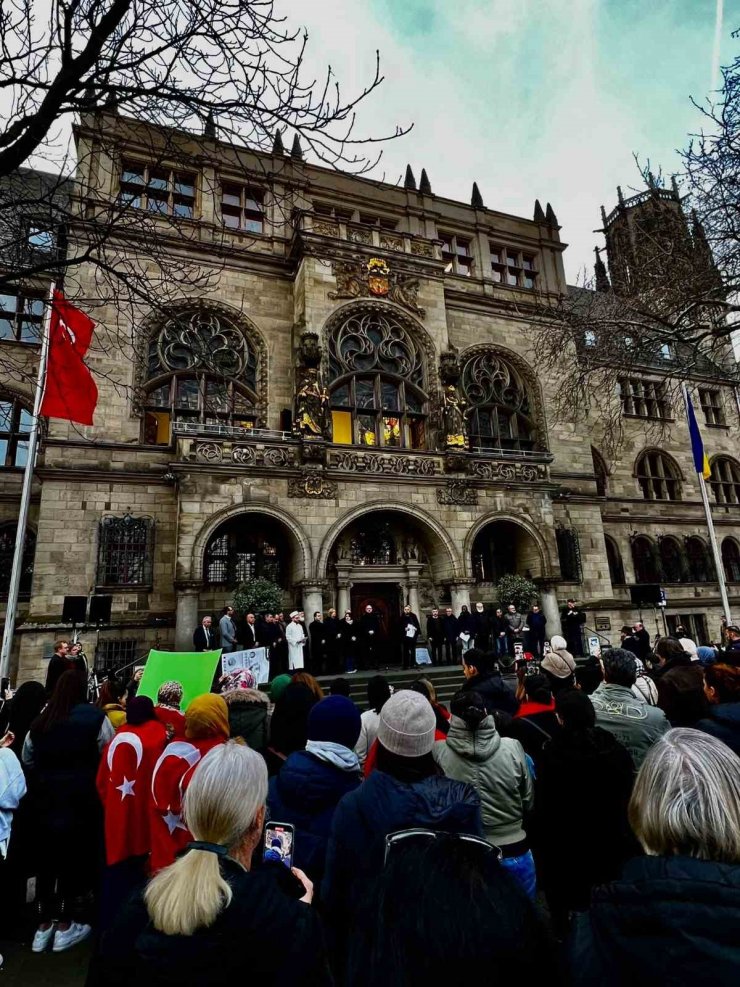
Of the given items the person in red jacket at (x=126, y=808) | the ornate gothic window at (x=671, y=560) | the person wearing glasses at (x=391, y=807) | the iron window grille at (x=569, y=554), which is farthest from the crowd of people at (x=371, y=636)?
the person wearing glasses at (x=391, y=807)

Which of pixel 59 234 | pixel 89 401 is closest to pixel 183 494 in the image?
pixel 89 401

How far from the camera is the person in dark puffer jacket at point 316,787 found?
2.64m

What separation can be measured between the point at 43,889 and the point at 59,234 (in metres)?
6.12

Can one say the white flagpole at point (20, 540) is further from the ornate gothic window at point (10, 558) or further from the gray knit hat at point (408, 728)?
the gray knit hat at point (408, 728)

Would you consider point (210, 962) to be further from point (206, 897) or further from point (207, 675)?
point (207, 675)

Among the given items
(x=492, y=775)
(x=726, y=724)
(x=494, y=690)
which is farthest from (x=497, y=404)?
(x=492, y=775)

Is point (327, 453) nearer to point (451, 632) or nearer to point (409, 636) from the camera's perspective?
point (409, 636)

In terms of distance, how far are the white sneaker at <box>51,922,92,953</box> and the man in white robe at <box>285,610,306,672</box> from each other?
887 centimetres

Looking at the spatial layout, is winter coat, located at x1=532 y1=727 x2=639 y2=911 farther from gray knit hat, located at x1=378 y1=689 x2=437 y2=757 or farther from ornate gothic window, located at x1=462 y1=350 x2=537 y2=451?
ornate gothic window, located at x1=462 y1=350 x2=537 y2=451

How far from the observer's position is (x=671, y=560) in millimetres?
24234

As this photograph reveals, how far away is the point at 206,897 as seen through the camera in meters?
1.35

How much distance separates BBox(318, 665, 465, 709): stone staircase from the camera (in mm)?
12758

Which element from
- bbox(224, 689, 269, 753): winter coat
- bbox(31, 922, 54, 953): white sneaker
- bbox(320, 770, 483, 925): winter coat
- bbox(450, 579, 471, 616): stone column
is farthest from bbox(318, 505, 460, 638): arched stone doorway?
bbox(320, 770, 483, 925): winter coat

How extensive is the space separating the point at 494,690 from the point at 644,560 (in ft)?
71.1
